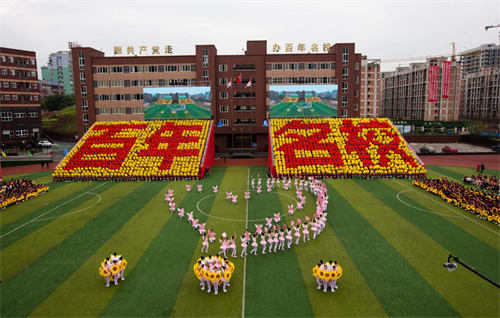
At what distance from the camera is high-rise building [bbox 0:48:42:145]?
244 feet

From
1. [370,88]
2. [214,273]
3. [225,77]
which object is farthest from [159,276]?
[370,88]

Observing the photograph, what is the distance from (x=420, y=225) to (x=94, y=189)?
114ft

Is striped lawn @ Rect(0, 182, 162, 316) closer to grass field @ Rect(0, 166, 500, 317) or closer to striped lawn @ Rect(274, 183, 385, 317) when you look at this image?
grass field @ Rect(0, 166, 500, 317)

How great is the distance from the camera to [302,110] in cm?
5669

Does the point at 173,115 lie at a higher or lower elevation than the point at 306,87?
lower

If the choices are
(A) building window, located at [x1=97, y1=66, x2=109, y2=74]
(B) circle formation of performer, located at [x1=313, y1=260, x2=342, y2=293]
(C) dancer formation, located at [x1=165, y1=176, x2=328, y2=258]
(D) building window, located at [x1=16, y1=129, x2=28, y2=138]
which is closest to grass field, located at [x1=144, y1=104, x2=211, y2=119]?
(A) building window, located at [x1=97, y1=66, x2=109, y2=74]

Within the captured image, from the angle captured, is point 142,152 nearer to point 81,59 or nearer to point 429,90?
point 81,59

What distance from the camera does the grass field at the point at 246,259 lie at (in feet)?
48.3

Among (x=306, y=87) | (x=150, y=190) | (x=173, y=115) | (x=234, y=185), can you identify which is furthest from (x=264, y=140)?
(x=150, y=190)

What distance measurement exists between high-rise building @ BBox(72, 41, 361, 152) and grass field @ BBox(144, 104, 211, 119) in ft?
31.5

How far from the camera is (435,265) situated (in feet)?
60.3

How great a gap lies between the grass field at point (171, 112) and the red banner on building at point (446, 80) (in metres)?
96.1

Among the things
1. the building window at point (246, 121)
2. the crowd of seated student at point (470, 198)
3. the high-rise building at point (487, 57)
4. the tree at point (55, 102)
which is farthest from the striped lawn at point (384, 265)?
the high-rise building at point (487, 57)

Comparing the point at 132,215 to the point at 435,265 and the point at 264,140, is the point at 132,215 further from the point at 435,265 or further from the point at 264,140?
the point at 264,140
